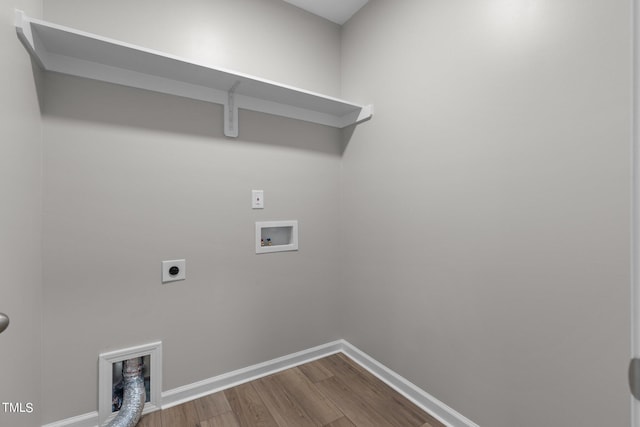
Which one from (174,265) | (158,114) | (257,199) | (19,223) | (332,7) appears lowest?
(174,265)

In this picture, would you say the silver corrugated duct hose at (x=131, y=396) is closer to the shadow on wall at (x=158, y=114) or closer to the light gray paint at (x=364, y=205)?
the light gray paint at (x=364, y=205)

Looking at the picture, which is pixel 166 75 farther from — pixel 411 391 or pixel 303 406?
pixel 411 391

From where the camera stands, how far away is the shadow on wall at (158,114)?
135 centimetres

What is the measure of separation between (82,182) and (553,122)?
2129mm

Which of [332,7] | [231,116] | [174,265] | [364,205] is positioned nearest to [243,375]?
[174,265]

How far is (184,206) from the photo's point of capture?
1637 millimetres

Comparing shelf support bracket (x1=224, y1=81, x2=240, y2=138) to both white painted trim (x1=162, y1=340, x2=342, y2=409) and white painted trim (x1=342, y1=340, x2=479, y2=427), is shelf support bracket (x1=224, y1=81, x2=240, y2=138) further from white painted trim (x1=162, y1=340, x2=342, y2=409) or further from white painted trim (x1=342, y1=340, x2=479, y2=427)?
white painted trim (x1=342, y1=340, x2=479, y2=427)

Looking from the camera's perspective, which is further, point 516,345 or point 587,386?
point 516,345

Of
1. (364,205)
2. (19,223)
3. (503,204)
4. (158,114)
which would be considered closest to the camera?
(19,223)

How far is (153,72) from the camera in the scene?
150 centimetres

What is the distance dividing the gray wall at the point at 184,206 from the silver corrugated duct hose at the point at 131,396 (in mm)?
125

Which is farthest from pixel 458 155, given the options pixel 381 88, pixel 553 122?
pixel 381 88

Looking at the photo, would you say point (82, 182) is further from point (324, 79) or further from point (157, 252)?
point (324, 79)

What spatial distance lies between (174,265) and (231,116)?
38.2 inches
